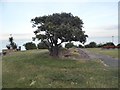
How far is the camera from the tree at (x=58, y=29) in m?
28.8

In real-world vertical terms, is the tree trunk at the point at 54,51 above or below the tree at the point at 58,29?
below

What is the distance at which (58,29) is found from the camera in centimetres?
2852

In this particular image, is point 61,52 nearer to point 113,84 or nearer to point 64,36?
point 64,36

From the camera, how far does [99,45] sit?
75375mm

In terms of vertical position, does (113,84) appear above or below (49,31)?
below

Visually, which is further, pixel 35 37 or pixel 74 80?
pixel 35 37

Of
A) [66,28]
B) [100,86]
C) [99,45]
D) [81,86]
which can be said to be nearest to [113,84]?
[100,86]

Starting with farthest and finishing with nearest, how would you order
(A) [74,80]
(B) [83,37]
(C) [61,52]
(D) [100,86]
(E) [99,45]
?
(E) [99,45], (C) [61,52], (B) [83,37], (A) [74,80], (D) [100,86]

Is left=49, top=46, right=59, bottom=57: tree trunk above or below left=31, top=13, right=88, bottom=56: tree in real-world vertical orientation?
below

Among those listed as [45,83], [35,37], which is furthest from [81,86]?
[35,37]

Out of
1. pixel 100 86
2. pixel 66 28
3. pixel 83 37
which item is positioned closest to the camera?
pixel 100 86

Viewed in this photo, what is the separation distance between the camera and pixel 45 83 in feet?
40.6

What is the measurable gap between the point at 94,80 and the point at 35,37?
18.8 m

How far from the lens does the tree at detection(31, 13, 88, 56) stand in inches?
1134
